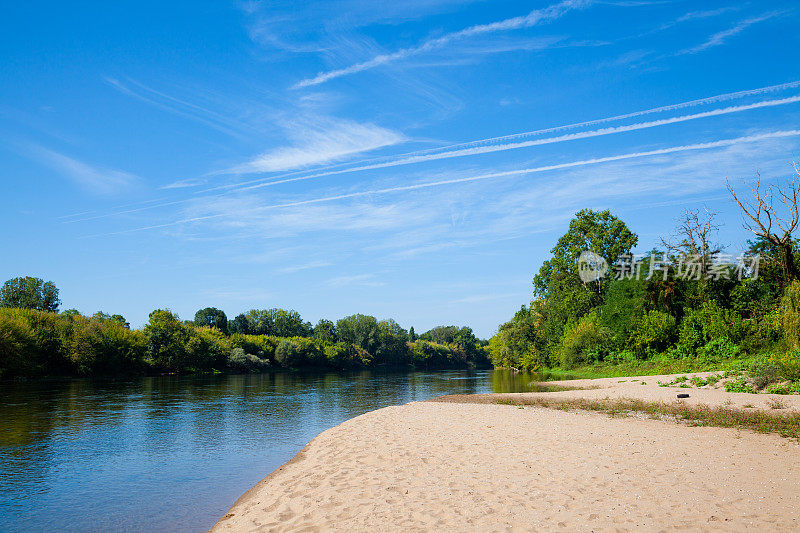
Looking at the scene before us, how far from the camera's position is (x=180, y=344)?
7756 centimetres

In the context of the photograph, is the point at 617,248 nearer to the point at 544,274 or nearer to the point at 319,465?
the point at 544,274

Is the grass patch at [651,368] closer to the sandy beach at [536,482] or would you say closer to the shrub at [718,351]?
the shrub at [718,351]

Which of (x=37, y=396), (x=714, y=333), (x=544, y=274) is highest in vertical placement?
(x=544, y=274)

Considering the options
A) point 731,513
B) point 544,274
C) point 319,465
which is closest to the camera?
point 731,513

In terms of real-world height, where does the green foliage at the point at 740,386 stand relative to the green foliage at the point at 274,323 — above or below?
below

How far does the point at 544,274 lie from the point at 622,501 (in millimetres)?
59015

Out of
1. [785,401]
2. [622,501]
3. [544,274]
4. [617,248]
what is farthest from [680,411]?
[544,274]

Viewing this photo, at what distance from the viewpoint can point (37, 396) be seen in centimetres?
3484

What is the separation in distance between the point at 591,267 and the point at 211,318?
103 meters

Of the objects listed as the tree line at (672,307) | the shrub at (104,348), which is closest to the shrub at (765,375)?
the tree line at (672,307)

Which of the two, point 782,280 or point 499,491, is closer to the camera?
point 499,491

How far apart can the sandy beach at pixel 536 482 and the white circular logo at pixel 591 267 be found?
41.1 metres

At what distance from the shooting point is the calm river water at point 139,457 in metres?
10.8

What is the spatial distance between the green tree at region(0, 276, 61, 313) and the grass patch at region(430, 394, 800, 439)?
92996mm
